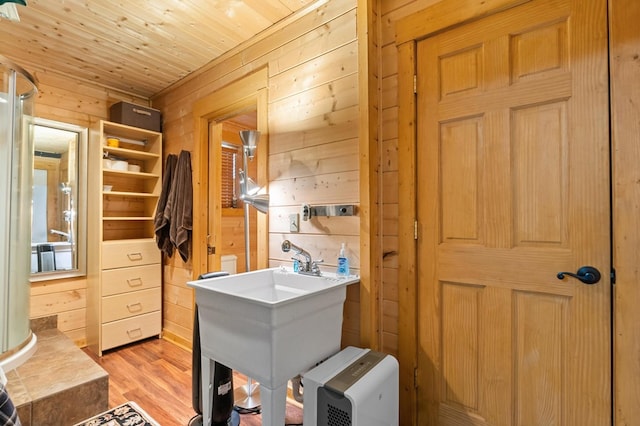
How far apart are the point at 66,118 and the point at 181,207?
51.9 inches

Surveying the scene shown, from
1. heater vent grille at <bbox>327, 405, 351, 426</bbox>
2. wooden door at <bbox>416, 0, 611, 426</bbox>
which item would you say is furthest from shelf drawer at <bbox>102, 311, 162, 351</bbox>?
wooden door at <bbox>416, 0, 611, 426</bbox>

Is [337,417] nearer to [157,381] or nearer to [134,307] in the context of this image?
[157,381]

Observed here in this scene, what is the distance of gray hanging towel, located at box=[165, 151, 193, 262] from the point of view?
2873mm

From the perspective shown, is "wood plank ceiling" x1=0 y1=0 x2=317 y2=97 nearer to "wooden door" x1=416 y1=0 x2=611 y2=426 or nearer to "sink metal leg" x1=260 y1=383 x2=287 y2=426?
"wooden door" x1=416 y1=0 x2=611 y2=426

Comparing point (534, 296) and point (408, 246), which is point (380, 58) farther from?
point (534, 296)

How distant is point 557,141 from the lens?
1292mm

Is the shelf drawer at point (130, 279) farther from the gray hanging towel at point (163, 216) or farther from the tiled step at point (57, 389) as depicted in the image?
the tiled step at point (57, 389)

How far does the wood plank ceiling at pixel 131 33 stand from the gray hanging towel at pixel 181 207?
0.83 meters

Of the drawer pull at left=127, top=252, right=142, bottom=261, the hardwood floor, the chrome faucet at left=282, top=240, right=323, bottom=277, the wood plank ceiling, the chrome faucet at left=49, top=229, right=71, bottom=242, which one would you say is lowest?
the hardwood floor

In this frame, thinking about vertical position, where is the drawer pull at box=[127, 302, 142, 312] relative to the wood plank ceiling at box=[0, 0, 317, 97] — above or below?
below

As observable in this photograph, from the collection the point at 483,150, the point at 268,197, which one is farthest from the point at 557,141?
the point at 268,197

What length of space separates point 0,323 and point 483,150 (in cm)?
258

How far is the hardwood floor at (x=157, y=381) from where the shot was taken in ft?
6.28

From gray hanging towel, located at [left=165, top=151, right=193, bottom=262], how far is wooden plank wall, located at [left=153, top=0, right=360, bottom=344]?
1.03 m
